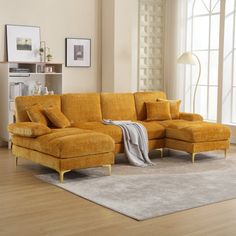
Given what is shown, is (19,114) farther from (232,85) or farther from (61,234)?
(232,85)

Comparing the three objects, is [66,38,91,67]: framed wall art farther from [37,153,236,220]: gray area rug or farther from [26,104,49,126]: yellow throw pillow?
[37,153,236,220]: gray area rug

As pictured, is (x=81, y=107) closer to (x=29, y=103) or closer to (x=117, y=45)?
(x=29, y=103)

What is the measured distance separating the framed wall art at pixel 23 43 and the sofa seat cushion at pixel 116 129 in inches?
72.1

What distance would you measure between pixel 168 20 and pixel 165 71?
989 mm

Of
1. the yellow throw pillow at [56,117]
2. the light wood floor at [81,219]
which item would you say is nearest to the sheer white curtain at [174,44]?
the yellow throw pillow at [56,117]

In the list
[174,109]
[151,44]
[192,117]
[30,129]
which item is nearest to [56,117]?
[30,129]

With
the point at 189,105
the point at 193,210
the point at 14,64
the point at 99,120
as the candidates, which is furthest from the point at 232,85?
the point at 193,210

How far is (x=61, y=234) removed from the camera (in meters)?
3.52

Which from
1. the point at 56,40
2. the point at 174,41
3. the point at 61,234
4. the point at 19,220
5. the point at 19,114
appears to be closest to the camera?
the point at 61,234

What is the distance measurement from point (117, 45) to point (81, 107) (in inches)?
83.8

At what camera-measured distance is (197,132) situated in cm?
627

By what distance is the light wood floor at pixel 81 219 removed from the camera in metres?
3.61

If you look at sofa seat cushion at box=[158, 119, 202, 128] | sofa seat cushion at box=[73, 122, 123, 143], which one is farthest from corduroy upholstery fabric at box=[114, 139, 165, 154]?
sofa seat cushion at box=[158, 119, 202, 128]

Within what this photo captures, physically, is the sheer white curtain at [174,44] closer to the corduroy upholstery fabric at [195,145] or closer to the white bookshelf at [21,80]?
the white bookshelf at [21,80]
